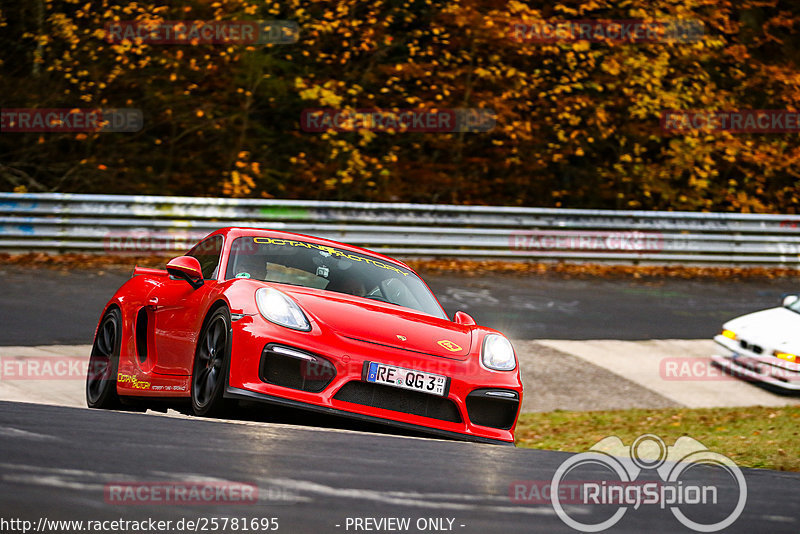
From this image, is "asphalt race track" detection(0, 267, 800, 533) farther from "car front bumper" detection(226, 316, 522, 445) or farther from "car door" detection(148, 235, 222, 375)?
"car door" detection(148, 235, 222, 375)

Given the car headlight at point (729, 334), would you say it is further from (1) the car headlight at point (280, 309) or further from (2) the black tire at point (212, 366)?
(2) the black tire at point (212, 366)

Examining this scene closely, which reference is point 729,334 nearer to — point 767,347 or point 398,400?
point 767,347

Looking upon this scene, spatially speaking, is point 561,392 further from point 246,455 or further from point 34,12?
point 34,12

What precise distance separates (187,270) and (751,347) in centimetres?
693

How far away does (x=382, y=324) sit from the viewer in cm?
594

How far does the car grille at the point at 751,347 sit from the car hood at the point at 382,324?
563cm

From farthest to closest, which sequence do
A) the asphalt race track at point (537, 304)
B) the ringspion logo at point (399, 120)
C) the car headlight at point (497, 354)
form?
the ringspion logo at point (399, 120) < the asphalt race track at point (537, 304) < the car headlight at point (497, 354)

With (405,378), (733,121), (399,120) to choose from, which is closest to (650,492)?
(405,378)

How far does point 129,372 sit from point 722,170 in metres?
18.8

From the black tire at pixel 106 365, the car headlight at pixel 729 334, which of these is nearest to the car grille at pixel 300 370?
the black tire at pixel 106 365

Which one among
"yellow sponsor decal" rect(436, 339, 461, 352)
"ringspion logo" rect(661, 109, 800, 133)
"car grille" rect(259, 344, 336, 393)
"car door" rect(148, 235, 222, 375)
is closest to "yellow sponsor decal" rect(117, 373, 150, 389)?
"car door" rect(148, 235, 222, 375)

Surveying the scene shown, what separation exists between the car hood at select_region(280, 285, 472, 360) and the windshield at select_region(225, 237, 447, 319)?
0.36m

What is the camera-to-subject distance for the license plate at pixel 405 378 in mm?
5590

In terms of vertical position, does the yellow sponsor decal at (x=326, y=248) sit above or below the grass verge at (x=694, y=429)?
above
